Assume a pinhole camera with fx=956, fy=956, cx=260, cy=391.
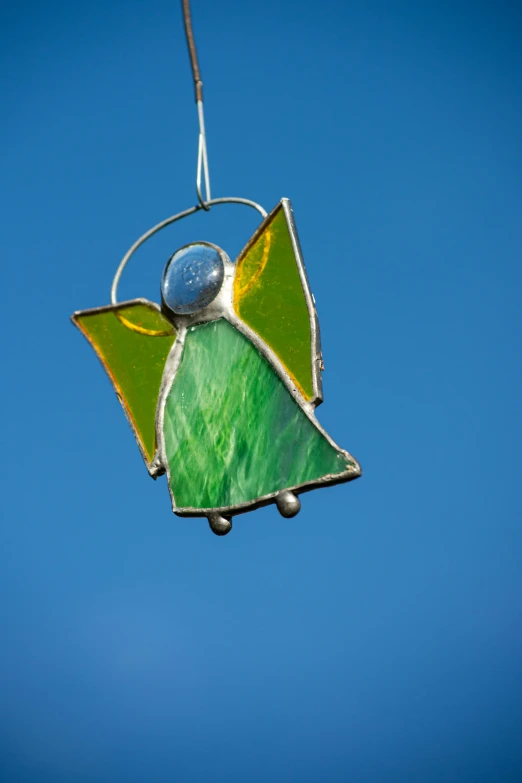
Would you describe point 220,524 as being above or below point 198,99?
below

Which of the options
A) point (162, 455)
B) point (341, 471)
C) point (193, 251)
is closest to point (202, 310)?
point (193, 251)

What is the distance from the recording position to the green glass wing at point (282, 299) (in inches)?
122

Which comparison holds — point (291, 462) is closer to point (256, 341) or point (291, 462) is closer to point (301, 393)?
point (301, 393)

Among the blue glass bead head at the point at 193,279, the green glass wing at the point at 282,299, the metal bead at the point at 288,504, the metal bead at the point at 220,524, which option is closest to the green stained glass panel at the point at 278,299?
the green glass wing at the point at 282,299

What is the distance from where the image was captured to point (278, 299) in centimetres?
322

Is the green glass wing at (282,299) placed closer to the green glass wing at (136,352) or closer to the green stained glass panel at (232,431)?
the green stained glass panel at (232,431)

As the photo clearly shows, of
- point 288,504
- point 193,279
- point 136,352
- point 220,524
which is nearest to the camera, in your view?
point 288,504

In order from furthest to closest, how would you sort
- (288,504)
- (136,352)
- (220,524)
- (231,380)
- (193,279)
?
(136,352) < (193,279) < (231,380) < (220,524) < (288,504)

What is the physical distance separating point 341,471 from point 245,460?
Result: 0.42m

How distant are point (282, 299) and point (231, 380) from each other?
0.34 meters

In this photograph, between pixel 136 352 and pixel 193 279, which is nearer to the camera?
pixel 193 279

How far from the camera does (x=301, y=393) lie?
309 cm

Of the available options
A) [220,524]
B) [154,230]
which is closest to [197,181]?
[154,230]

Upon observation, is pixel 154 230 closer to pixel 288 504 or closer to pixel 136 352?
pixel 136 352
